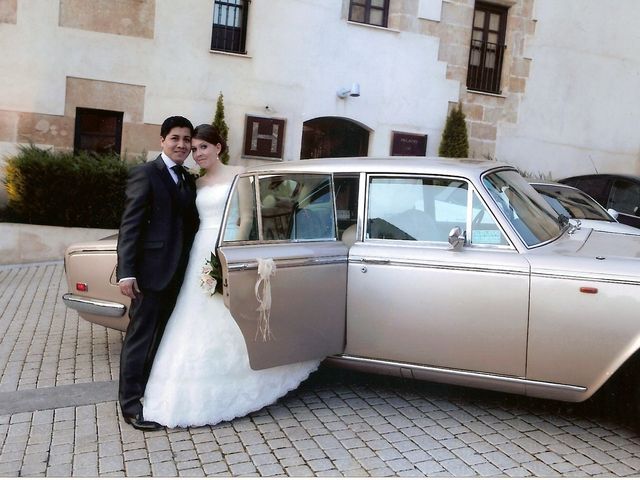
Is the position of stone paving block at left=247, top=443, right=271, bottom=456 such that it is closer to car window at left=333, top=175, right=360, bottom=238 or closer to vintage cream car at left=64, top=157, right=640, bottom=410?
vintage cream car at left=64, top=157, right=640, bottom=410

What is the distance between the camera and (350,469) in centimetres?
355

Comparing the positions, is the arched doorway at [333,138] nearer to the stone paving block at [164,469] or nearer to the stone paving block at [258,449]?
the stone paving block at [258,449]

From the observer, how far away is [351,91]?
1201 cm

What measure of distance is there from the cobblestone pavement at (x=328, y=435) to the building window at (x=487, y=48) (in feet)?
33.6

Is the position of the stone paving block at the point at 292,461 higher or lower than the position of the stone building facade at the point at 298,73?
lower

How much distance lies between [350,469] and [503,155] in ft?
37.7

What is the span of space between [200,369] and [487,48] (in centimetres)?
1186

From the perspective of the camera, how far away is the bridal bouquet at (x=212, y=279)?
4.12 m

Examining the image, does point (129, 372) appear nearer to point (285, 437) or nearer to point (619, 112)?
point (285, 437)

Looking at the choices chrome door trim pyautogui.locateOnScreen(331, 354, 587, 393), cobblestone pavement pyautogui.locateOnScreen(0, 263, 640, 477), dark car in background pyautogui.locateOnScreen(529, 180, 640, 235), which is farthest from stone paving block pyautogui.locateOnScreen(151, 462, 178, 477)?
dark car in background pyautogui.locateOnScreen(529, 180, 640, 235)

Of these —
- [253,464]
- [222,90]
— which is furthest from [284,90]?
[253,464]

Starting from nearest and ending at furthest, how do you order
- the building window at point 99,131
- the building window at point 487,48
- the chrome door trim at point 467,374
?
1. the chrome door trim at point 467,374
2. the building window at point 99,131
3. the building window at point 487,48

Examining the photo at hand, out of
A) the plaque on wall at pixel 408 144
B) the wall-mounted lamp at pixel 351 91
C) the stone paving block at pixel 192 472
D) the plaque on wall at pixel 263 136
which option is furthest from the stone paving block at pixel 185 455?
the plaque on wall at pixel 408 144

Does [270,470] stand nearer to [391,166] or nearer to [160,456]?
[160,456]
